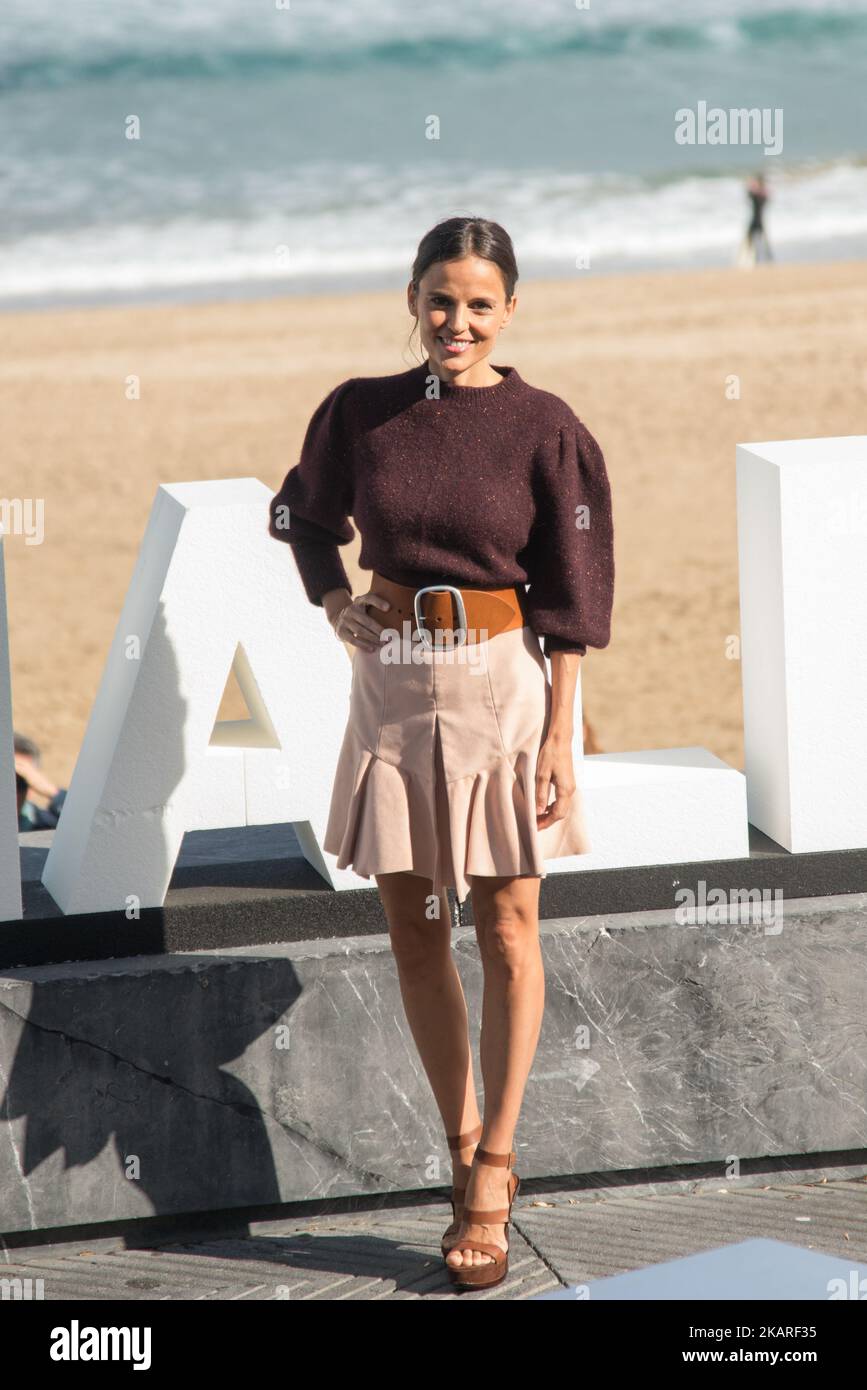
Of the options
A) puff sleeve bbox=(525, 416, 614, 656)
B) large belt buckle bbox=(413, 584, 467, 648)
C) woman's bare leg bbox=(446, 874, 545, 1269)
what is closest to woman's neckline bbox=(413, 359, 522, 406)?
puff sleeve bbox=(525, 416, 614, 656)

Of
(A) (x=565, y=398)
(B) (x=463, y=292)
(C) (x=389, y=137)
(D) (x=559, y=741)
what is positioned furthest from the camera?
(C) (x=389, y=137)

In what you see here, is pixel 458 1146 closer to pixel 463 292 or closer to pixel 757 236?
pixel 463 292

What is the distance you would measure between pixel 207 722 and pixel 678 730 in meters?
5.25

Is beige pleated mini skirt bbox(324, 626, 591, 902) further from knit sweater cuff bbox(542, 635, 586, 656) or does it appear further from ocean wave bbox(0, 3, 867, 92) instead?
ocean wave bbox(0, 3, 867, 92)

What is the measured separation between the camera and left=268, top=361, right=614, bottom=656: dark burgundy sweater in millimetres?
3379

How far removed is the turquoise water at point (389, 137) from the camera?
2836cm

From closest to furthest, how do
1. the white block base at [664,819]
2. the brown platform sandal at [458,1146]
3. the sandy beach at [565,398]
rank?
the brown platform sandal at [458,1146], the white block base at [664,819], the sandy beach at [565,398]

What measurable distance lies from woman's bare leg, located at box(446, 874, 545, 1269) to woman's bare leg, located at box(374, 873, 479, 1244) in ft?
0.20

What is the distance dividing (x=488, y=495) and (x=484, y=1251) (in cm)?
152

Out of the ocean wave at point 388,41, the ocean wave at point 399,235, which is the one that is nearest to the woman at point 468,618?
the ocean wave at point 399,235

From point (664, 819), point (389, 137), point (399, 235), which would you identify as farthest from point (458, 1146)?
point (389, 137)

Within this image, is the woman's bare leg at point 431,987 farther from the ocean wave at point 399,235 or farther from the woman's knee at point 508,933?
the ocean wave at point 399,235

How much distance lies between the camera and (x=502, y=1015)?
3.57 metres
